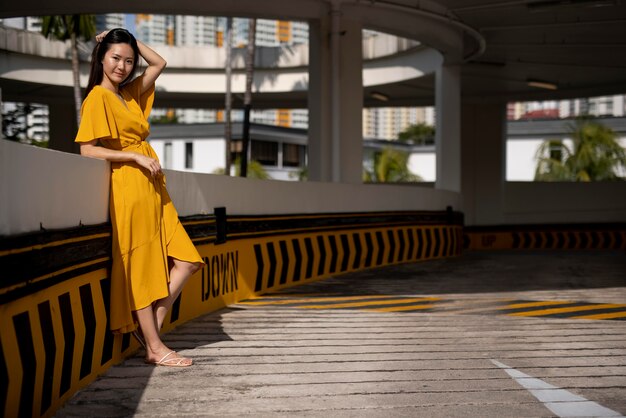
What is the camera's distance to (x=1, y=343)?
12.1ft

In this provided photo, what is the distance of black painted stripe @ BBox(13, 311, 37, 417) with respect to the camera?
3.95 meters

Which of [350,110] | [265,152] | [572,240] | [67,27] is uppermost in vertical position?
[67,27]

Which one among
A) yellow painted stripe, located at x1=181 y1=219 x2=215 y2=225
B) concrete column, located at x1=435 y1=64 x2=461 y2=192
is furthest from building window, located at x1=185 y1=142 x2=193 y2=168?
yellow painted stripe, located at x1=181 y1=219 x2=215 y2=225

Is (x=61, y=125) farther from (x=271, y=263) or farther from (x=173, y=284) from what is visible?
(x=173, y=284)

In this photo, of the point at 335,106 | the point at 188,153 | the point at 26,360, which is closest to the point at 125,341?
the point at 26,360

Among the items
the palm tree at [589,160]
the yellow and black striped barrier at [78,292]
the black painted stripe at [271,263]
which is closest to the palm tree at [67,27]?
the black painted stripe at [271,263]

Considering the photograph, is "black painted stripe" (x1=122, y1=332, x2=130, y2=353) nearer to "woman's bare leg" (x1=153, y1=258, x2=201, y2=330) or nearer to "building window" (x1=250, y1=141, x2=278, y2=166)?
"woman's bare leg" (x1=153, y1=258, x2=201, y2=330)

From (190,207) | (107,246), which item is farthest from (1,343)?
(190,207)

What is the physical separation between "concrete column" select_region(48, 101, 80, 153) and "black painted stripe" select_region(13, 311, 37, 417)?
87.0 ft

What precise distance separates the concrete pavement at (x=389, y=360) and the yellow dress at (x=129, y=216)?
0.46m

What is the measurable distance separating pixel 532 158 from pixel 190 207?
53039 mm

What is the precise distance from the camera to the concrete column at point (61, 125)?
97.8ft

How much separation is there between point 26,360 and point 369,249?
10.6 meters

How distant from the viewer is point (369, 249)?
14.4 metres
